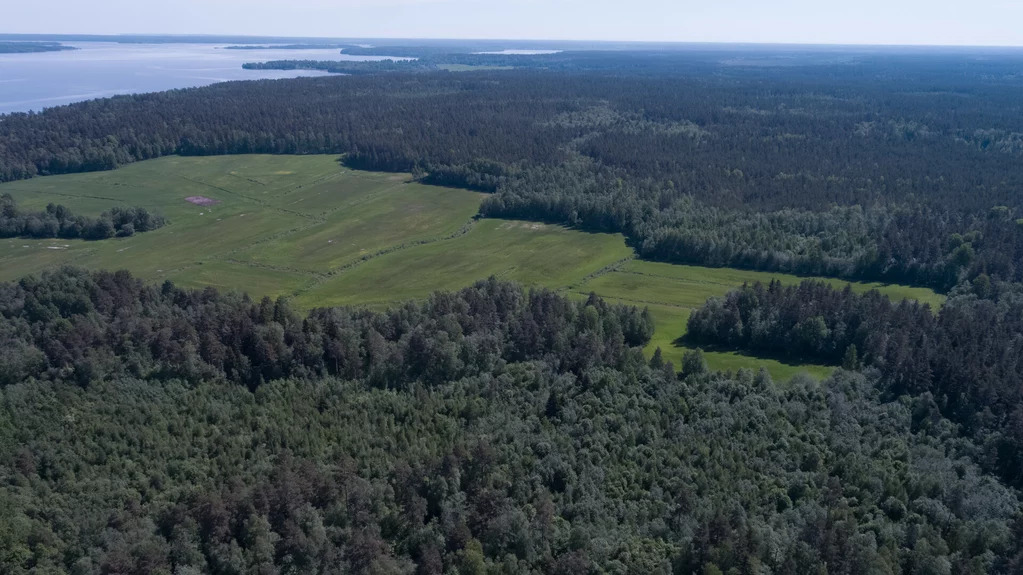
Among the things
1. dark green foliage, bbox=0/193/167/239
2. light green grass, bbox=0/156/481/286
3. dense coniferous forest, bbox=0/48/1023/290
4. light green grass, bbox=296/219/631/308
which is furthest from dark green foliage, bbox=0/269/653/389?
dark green foliage, bbox=0/193/167/239

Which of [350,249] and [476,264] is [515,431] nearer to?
[476,264]

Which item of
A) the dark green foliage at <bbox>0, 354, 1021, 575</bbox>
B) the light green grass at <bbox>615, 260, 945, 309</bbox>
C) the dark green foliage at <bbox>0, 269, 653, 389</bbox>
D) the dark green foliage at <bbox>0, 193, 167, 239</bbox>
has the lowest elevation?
the dark green foliage at <bbox>0, 354, 1021, 575</bbox>

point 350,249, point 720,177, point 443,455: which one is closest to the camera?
point 443,455

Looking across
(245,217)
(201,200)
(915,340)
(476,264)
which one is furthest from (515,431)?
(201,200)

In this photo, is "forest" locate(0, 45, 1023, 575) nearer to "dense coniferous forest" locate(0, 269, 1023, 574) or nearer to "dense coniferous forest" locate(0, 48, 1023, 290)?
"dense coniferous forest" locate(0, 269, 1023, 574)

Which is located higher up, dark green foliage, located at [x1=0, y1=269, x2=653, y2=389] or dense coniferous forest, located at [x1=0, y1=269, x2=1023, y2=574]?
dark green foliage, located at [x1=0, y1=269, x2=653, y2=389]

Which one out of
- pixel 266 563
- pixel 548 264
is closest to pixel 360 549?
pixel 266 563
